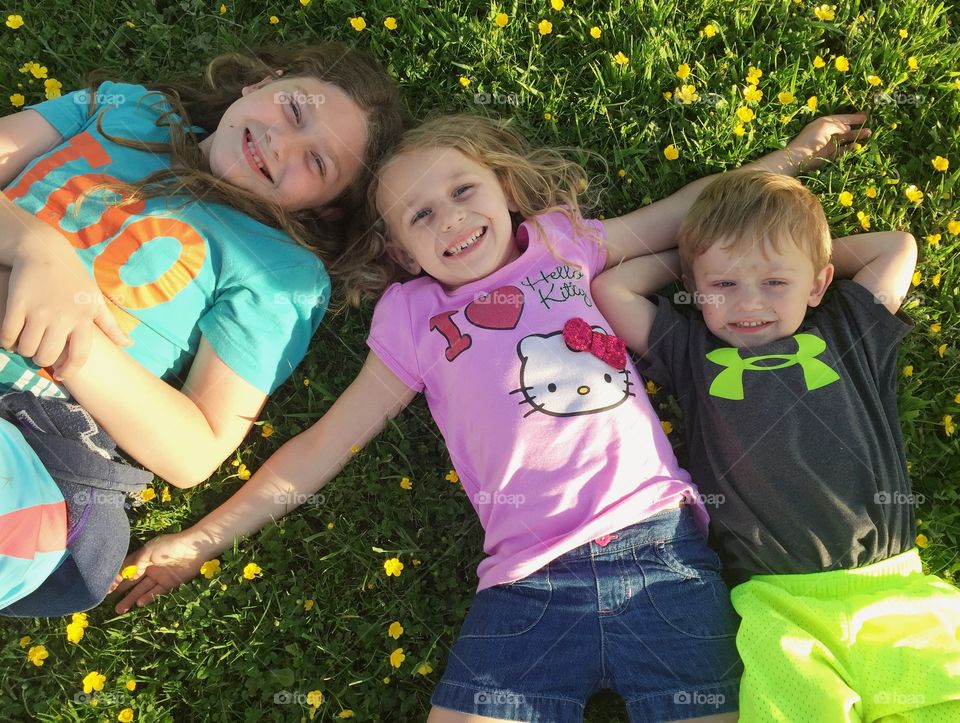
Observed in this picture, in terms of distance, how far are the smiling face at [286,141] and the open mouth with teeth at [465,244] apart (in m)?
0.46

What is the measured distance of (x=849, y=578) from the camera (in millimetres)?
2195

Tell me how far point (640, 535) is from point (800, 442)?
0.55 m

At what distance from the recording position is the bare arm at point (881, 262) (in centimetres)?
253

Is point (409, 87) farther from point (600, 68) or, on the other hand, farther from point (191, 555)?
point (191, 555)

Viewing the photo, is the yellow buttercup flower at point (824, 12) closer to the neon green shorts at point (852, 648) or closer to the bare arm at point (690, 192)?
the bare arm at point (690, 192)

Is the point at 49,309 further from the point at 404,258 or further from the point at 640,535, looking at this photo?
the point at 640,535

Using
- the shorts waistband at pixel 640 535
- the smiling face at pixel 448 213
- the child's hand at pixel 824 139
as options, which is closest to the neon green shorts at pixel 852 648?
the shorts waistband at pixel 640 535

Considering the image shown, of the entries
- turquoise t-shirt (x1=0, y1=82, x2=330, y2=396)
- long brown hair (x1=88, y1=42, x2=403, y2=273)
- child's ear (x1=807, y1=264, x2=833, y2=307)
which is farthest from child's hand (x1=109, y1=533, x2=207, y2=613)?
child's ear (x1=807, y1=264, x2=833, y2=307)

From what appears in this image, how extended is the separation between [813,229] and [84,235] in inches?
89.6

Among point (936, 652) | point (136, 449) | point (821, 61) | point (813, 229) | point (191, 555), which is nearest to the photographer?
point (936, 652)

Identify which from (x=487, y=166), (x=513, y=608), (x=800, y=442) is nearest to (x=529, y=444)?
(x=513, y=608)

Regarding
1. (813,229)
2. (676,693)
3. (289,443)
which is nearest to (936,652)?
(676,693)

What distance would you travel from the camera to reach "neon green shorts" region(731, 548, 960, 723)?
Answer: 6.43ft

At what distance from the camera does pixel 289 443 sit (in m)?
2.63
